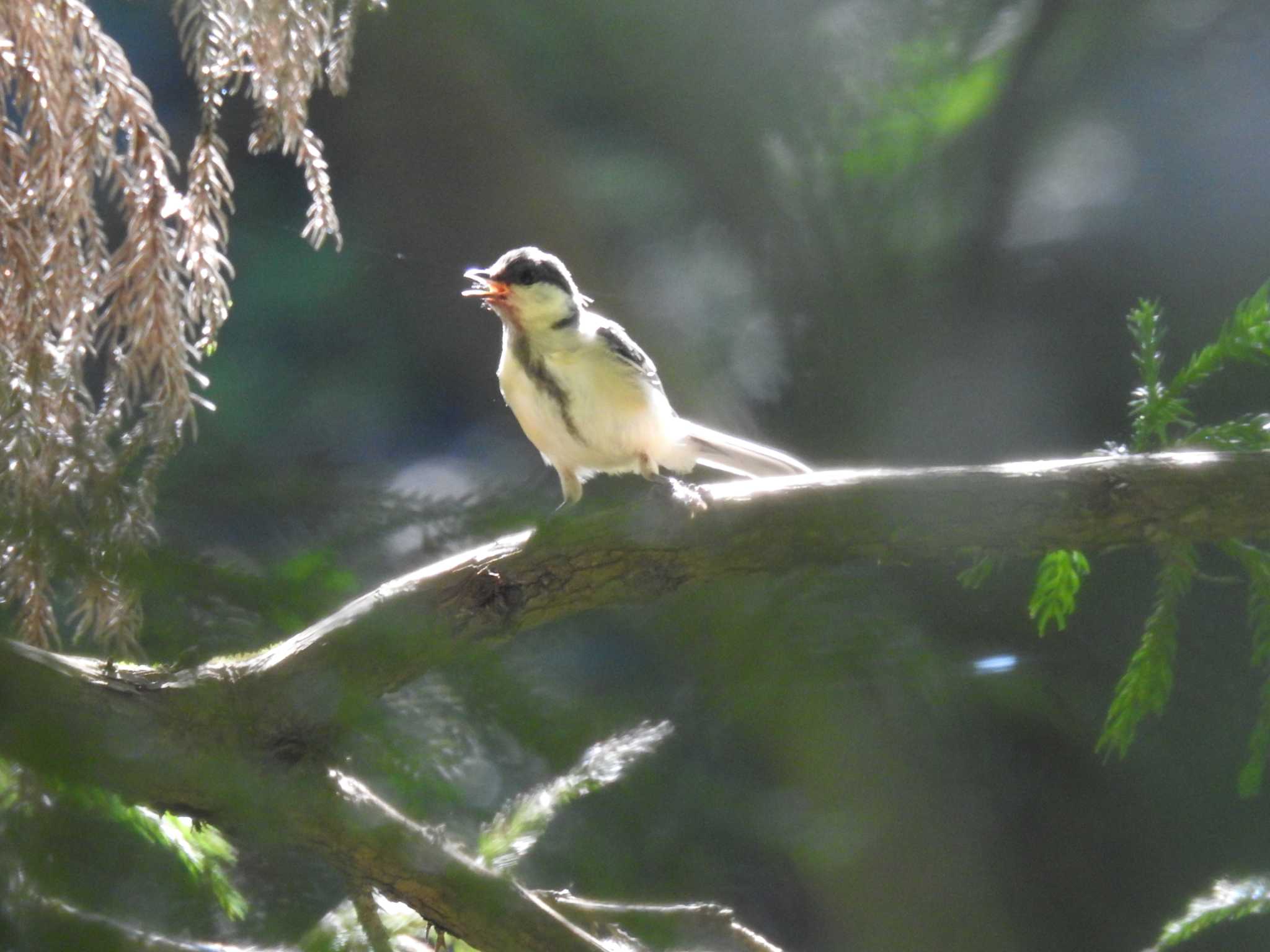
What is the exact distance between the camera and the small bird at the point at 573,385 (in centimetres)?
134

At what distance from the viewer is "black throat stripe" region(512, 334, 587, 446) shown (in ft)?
4.40

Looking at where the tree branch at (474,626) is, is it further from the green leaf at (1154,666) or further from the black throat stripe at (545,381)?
the black throat stripe at (545,381)

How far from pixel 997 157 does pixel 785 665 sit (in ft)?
5.06

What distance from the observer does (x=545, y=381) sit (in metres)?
1.35

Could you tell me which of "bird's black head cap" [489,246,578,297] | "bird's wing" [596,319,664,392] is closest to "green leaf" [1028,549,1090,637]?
"bird's wing" [596,319,664,392]

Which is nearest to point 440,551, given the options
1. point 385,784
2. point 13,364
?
point 385,784

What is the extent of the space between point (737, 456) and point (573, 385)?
0.85 ft

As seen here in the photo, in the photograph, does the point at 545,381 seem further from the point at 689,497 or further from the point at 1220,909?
the point at 1220,909

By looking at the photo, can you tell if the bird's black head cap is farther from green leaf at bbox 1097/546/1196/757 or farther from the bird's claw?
green leaf at bbox 1097/546/1196/757

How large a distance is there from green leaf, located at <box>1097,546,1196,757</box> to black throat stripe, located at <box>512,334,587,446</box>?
69 centimetres

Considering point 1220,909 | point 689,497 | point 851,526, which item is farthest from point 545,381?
point 1220,909

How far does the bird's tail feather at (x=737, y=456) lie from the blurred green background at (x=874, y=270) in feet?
1.05

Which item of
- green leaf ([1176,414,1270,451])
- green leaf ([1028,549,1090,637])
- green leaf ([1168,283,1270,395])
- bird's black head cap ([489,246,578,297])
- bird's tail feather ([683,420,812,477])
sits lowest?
green leaf ([1028,549,1090,637])

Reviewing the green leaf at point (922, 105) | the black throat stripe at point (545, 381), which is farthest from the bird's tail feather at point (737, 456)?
the green leaf at point (922, 105)
